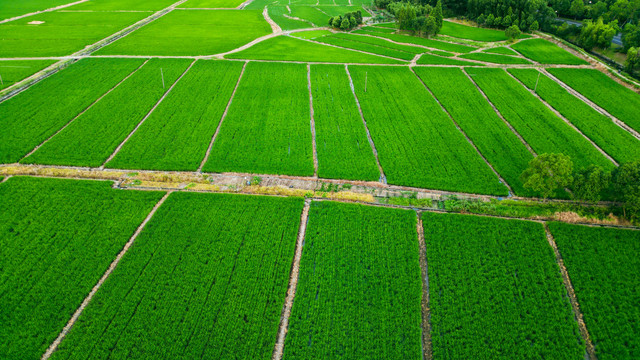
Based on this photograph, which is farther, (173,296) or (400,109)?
(400,109)

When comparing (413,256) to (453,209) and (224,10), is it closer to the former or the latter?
(453,209)

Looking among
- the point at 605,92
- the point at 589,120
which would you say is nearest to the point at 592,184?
the point at 589,120

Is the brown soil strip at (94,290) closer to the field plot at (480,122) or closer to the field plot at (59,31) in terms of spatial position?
the field plot at (480,122)

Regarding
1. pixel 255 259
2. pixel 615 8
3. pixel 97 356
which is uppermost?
pixel 615 8

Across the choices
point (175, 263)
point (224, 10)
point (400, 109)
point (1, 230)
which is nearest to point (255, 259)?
point (175, 263)

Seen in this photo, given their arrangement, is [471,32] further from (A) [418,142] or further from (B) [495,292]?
(B) [495,292]

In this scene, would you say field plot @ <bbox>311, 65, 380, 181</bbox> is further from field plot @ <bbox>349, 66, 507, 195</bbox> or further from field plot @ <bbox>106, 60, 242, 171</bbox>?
field plot @ <bbox>106, 60, 242, 171</bbox>

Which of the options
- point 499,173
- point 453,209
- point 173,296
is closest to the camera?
point 173,296
